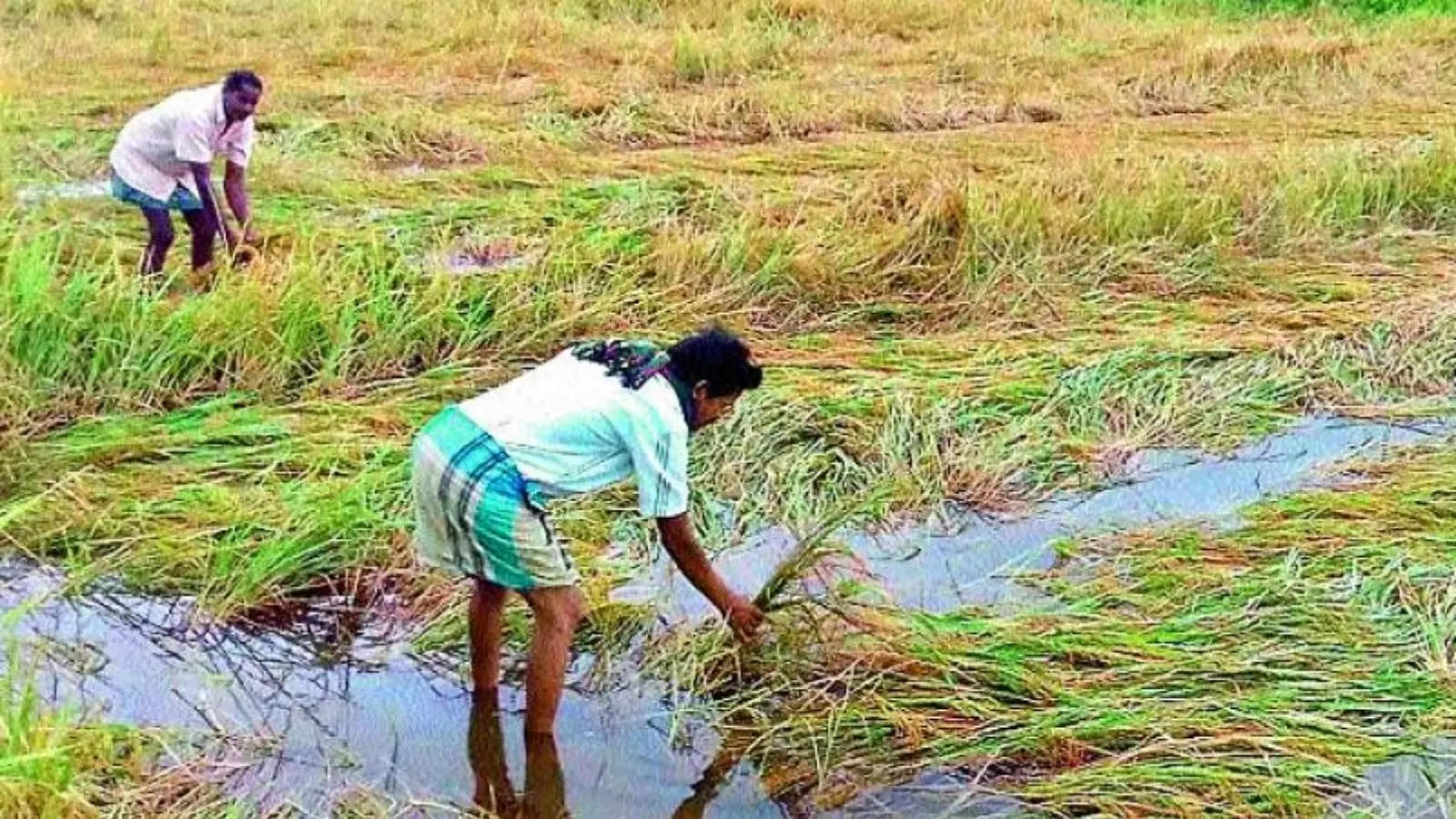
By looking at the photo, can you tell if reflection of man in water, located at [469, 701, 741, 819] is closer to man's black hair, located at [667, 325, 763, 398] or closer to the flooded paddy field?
the flooded paddy field

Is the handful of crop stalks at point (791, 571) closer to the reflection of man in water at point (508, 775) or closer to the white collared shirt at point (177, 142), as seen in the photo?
the reflection of man in water at point (508, 775)

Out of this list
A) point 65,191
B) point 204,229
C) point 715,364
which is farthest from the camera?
point 65,191

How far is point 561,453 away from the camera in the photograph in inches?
129

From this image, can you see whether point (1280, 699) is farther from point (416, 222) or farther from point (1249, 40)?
point (1249, 40)

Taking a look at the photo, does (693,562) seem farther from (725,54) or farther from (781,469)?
(725,54)

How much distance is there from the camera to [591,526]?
4.53 metres

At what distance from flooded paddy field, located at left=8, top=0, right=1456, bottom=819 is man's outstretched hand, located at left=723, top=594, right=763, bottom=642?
10 cm

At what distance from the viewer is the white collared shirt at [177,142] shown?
577 centimetres

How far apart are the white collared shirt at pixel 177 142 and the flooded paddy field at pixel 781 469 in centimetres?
37

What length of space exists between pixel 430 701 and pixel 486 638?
0.25 m

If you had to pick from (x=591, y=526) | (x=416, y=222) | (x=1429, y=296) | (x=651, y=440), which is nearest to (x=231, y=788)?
(x=651, y=440)

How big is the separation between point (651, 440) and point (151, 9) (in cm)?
1028

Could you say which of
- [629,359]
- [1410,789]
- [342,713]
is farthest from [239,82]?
[1410,789]

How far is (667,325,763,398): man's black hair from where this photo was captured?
3.22 metres
